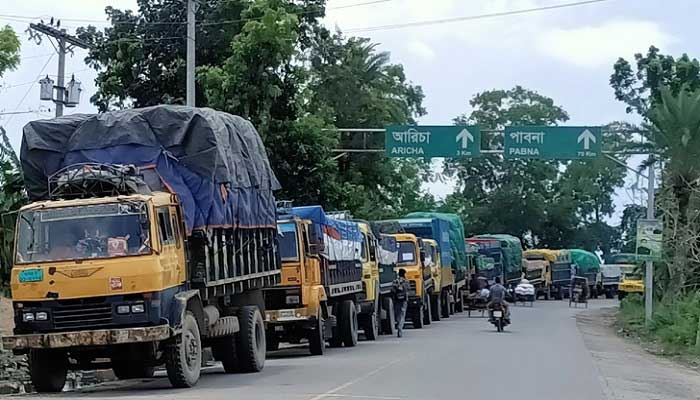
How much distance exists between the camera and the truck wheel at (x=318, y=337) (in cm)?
2352

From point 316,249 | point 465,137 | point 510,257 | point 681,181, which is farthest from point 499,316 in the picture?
point 510,257

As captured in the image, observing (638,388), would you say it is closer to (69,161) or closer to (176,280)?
(176,280)

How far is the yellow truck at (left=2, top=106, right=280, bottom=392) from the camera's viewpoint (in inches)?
604

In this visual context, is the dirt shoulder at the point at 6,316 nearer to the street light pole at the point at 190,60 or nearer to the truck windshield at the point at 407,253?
the street light pole at the point at 190,60

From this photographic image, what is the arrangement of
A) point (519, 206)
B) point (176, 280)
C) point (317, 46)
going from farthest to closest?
1. point (519, 206)
2. point (317, 46)
3. point (176, 280)

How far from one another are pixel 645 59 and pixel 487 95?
27556 mm

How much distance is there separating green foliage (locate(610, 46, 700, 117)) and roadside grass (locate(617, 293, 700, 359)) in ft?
82.1

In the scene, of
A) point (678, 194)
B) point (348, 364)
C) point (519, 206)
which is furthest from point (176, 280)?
point (519, 206)

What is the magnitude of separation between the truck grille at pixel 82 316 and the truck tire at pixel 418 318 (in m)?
22.6

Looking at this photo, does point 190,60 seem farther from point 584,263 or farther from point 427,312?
point 584,263

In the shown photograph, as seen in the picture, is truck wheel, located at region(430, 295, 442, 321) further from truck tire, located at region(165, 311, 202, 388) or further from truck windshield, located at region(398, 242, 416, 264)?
truck tire, located at region(165, 311, 202, 388)

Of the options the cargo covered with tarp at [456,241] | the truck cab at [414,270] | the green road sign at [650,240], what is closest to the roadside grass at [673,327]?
the green road sign at [650,240]

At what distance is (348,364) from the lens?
21078 millimetres

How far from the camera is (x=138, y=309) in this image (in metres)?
15.3
